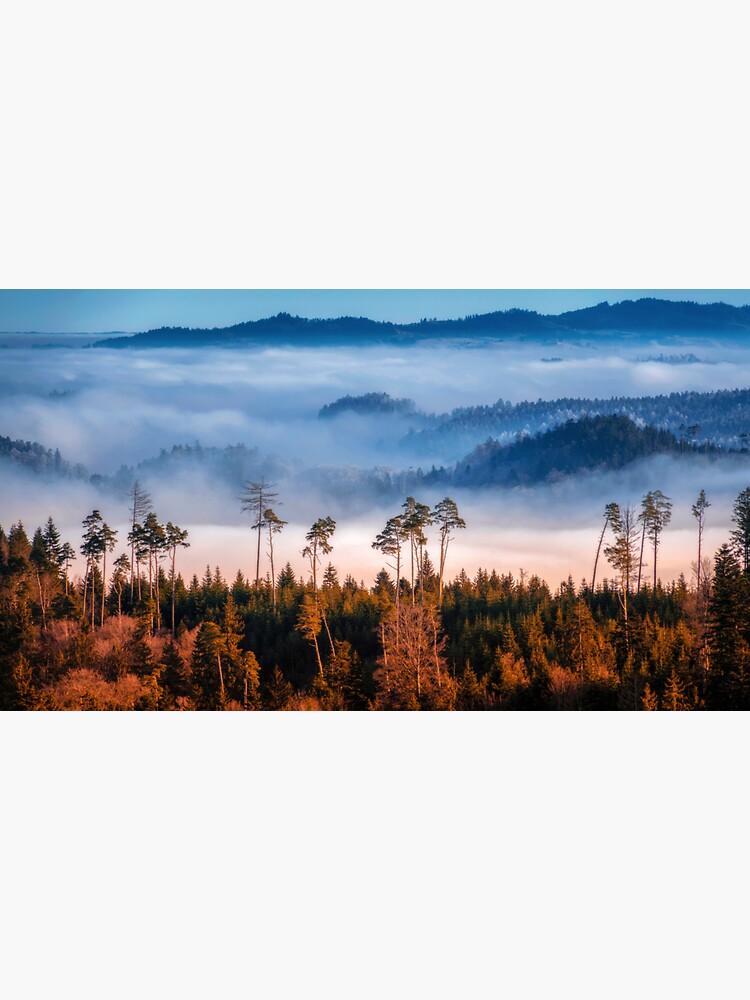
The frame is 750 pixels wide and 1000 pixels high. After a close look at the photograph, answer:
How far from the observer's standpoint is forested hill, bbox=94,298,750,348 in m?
10.5

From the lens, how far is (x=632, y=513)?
10.4 meters

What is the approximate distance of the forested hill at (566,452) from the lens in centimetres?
1049

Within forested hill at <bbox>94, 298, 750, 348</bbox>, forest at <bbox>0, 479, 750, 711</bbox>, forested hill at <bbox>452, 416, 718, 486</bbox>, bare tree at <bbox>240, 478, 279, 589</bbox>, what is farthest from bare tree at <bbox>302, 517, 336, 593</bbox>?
forested hill at <bbox>94, 298, 750, 348</bbox>

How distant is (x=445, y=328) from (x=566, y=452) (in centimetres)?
166

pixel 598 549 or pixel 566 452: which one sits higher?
pixel 566 452

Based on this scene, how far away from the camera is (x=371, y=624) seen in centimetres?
1028

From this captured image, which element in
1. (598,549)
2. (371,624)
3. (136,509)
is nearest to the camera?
(371,624)

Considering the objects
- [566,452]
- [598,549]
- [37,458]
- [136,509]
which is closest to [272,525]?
[136,509]

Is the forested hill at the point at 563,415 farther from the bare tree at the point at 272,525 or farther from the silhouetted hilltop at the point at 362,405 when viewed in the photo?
the bare tree at the point at 272,525

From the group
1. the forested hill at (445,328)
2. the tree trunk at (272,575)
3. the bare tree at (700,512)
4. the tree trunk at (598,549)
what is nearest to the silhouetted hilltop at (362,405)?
the forested hill at (445,328)

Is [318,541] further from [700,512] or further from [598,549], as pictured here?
[700,512]

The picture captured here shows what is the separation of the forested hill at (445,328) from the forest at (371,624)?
145cm

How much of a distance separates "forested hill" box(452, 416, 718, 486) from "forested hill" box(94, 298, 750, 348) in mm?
A: 925

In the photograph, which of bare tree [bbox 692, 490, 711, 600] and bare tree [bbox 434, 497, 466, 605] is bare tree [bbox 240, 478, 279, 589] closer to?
bare tree [bbox 434, 497, 466, 605]
